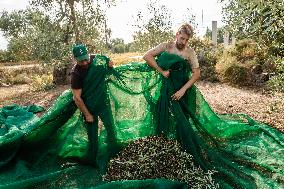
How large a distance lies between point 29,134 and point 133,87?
1664 millimetres

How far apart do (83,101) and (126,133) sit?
2.82 feet

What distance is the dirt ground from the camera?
7.19 m

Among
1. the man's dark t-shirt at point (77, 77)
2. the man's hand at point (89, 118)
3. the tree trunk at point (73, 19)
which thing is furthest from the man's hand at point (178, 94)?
the tree trunk at point (73, 19)

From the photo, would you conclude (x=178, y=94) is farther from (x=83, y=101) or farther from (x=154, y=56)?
(x=83, y=101)

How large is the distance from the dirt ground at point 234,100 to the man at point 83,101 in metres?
3.30

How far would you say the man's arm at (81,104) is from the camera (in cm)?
479

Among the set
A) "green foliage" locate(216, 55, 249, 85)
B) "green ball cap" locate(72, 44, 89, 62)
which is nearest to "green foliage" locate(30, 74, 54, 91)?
"green foliage" locate(216, 55, 249, 85)

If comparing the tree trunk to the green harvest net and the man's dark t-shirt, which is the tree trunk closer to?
the green harvest net

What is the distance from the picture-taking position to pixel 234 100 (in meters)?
9.94

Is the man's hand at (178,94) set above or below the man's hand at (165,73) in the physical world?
below

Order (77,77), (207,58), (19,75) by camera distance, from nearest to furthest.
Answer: (77,77)
(207,58)
(19,75)

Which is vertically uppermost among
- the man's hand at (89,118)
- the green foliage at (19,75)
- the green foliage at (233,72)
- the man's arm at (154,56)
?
the man's arm at (154,56)

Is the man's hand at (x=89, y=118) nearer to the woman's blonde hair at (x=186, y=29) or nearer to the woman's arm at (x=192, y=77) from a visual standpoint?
the woman's arm at (x=192, y=77)

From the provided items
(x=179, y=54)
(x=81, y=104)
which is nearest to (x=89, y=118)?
(x=81, y=104)
